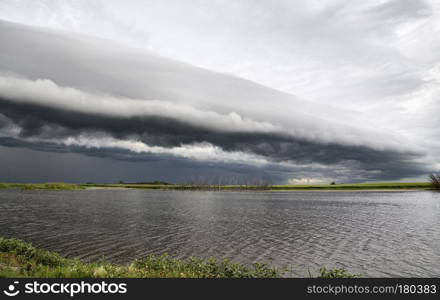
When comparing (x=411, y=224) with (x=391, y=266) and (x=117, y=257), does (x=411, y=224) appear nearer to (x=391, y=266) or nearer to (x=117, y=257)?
(x=391, y=266)

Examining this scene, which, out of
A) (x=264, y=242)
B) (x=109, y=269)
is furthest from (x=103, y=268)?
(x=264, y=242)

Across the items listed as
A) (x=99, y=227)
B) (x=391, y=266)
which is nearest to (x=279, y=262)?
(x=391, y=266)

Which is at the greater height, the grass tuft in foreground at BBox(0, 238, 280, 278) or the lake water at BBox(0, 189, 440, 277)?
the grass tuft in foreground at BBox(0, 238, 280, 278)

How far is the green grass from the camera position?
17.2 meters

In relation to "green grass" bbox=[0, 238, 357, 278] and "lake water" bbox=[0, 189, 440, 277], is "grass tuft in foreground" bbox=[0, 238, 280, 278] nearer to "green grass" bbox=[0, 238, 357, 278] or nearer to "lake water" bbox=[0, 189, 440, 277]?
"green grass" bbox=[0, 238, 357, 278]

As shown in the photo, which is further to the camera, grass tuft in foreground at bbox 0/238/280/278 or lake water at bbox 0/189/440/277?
lake water at bbox 0/189/440/277

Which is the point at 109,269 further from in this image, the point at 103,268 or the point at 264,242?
the point at 264,242

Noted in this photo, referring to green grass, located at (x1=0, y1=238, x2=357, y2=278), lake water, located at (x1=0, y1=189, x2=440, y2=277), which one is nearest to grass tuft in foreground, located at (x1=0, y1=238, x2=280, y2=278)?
green grass, located at (x1=0, y1=238, x2=357, y2=278)

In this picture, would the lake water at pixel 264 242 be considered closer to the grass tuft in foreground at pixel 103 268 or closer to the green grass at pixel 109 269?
the green grass at pixel 109 269

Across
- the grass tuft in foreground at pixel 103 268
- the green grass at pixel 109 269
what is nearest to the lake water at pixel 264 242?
the green grass at pixel 109 269

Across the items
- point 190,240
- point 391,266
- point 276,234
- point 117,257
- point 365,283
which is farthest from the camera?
point 276,234

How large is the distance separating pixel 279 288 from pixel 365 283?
5.02m

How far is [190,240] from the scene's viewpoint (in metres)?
40.8

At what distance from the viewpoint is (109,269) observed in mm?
18656
